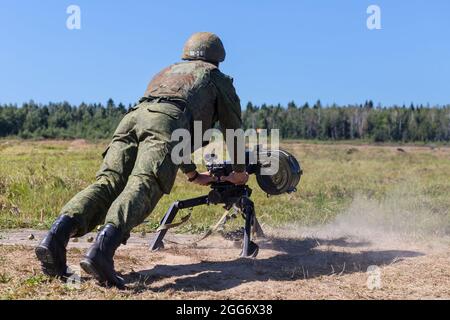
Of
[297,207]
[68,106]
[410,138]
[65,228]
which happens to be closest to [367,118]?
[410,138]

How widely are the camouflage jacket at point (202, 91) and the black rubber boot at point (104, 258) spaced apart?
1.27 metres

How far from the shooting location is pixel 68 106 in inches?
5290

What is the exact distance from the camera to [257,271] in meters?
5.20

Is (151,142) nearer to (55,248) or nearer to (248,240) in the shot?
(55,248)

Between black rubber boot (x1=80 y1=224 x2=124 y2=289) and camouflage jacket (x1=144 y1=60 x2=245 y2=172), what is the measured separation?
4.15 feet

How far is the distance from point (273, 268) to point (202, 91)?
1.75 meters

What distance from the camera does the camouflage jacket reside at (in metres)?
5.26

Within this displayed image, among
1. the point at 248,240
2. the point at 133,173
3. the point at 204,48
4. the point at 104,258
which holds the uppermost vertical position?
the point at 204,48

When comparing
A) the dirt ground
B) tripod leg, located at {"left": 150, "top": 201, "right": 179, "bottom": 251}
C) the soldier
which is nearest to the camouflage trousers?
the soldier

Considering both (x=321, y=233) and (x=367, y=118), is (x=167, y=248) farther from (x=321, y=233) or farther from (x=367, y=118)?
(x=367, y=118)

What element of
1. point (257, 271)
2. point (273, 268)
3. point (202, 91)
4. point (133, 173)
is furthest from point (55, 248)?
point (273, 268)

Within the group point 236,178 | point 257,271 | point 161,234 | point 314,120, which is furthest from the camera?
point 314,120
